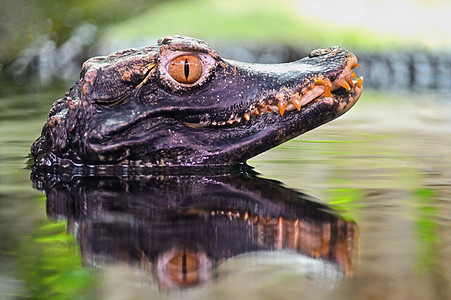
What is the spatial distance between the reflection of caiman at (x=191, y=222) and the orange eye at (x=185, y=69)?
1.43ft

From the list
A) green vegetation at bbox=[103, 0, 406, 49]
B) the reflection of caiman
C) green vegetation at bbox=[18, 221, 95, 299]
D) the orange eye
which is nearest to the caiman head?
the orange eye

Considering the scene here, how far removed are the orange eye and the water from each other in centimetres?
44

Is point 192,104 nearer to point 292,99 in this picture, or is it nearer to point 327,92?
point 292,99

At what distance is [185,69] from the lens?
10.4ft

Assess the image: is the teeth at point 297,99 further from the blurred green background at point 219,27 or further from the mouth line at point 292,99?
the blurred green background at point 219,27

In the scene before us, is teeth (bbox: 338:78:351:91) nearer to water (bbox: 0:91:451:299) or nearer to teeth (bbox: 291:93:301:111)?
teeth (bbox: 291:93:301:111)

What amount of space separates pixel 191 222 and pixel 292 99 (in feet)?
3.20

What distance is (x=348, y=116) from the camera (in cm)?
595

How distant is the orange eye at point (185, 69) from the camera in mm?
3172

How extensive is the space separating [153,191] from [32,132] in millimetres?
1985

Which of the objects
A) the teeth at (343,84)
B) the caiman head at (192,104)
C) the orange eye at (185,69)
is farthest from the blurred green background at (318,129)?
the orange eye at (185,69)

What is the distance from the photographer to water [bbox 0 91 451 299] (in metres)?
1.82

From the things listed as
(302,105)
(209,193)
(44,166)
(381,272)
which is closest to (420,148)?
(302,105)

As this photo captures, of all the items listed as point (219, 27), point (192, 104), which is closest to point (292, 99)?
point (192, 104)
